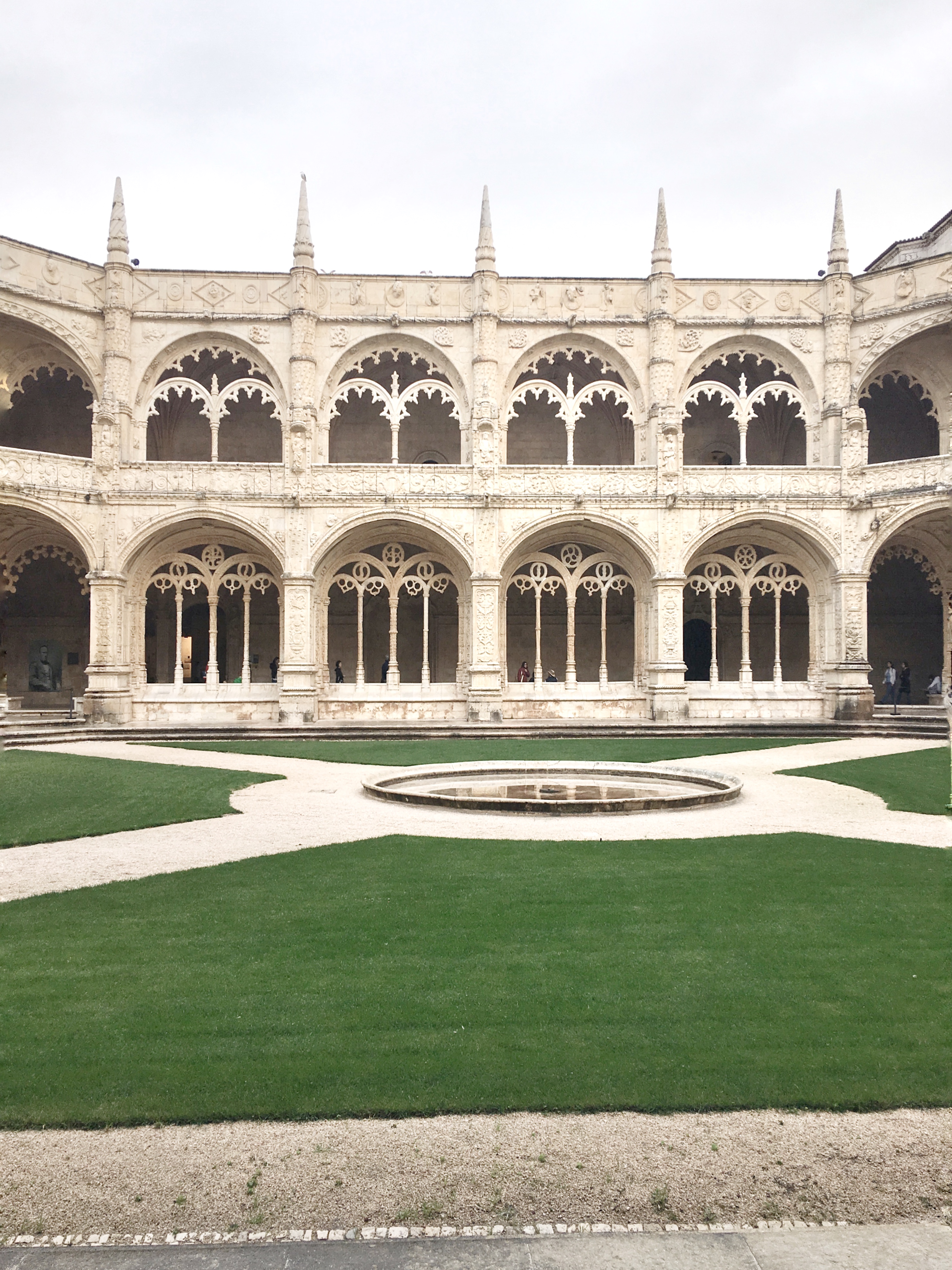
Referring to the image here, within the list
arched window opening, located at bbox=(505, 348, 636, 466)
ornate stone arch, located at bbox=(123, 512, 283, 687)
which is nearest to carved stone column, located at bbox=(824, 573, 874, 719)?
arched window opening, located at bbox=(505, 348, 636, 466)

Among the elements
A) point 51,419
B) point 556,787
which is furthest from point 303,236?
point 556,787

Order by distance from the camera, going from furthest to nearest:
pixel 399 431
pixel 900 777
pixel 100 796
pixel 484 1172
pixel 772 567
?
pixel 399 431 → pixel 772 567 → pixel 900 777 → pixel 100 796 → pixel 484 1172

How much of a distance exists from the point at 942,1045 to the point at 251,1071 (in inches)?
125

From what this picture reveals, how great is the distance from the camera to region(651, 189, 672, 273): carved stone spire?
2270 centimetres

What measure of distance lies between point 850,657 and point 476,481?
11475mm

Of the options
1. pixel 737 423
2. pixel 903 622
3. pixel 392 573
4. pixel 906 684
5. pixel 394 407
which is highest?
pixel 737 423

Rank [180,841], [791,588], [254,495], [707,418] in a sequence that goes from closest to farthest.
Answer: [180,841] → [254,495] → [791,588] → [707,418]

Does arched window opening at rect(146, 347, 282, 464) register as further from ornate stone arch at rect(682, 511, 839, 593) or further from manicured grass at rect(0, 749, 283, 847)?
ornate stone arch at rect(682, 511, 839, 593)

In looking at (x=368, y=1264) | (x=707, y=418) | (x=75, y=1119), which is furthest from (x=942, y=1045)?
(x=707, y=418)

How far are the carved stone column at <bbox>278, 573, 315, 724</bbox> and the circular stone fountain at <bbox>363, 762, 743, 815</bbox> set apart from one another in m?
9.44

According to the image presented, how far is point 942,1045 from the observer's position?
373 centimetres

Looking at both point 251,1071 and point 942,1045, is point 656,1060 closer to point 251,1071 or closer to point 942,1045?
point 942,1045

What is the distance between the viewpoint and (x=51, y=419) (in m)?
25.7

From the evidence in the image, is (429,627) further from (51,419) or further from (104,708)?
(51,419)
